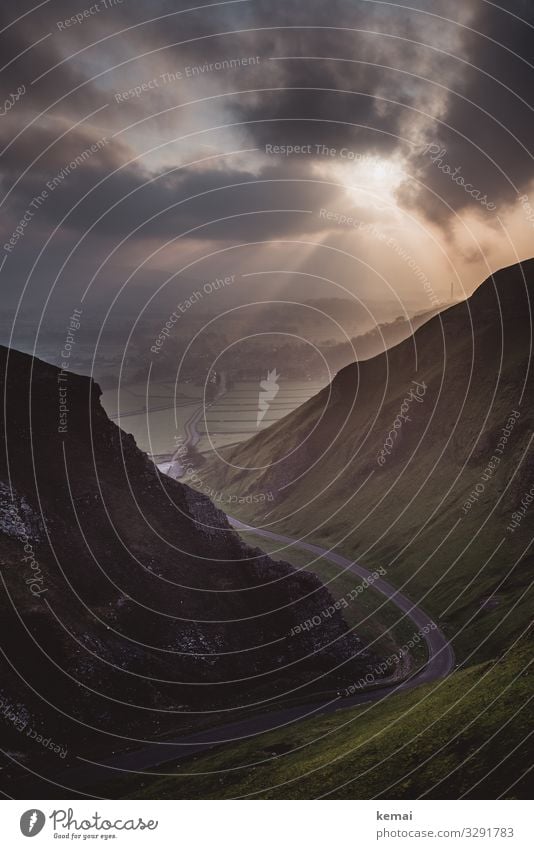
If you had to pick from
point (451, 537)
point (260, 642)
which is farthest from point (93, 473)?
point (451, 537)

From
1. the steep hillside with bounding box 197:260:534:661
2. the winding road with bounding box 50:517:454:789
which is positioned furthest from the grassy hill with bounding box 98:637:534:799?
the steep hillside with bounding box 197:260:534:661

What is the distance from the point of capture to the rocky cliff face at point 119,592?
66.7 metres

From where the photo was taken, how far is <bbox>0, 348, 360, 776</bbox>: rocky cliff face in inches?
2625

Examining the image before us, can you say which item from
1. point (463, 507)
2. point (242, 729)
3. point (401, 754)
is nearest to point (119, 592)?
point (242, 729)

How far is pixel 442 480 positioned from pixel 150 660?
123m

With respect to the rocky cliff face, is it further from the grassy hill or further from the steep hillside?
the steep hillside

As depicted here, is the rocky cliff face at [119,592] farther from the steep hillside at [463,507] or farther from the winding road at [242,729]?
the steep hillside at [463,507]

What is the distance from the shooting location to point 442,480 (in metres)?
169

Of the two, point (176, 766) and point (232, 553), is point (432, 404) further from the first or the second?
point (176, 766)

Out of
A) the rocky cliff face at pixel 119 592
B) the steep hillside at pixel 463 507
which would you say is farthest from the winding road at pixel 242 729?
the steep hillside at pixel 463 507

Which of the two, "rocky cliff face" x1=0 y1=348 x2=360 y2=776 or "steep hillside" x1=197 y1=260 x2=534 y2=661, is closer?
"rocky cliff face" x1=0 y1=348 x2=360 y2=776

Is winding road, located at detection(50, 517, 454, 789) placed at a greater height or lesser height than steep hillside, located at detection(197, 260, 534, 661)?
lesser
